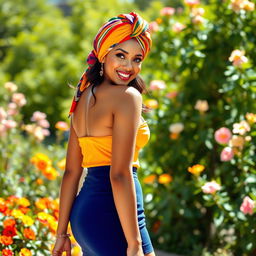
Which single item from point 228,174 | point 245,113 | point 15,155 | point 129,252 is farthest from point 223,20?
point 129,252

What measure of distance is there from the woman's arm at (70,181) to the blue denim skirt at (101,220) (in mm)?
151

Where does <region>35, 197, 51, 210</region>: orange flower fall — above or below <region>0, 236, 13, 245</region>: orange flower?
above

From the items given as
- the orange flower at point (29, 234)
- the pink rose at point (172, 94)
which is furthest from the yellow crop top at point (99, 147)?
the pink rose at point (172, 94)

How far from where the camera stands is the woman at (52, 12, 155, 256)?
187 cm

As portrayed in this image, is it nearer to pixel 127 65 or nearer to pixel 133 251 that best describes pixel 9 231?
pixel 133 251

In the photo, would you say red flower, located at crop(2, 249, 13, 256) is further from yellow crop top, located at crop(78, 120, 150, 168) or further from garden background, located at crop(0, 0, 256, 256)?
yellow crop top, located at crop(78, 120, 150, 168)

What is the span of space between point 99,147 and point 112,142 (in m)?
0.12

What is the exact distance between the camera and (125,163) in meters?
1.87

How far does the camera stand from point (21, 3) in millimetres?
14258

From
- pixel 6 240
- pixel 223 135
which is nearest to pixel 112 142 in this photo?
pixel 6 240

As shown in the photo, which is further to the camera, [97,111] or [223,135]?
[223,135]

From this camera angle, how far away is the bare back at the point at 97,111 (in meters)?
1.91

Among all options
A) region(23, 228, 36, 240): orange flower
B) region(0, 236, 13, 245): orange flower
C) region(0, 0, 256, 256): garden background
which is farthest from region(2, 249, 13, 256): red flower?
region(0, 0, 256, 256): garden background

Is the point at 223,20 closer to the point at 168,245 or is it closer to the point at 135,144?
the point at 168,245
